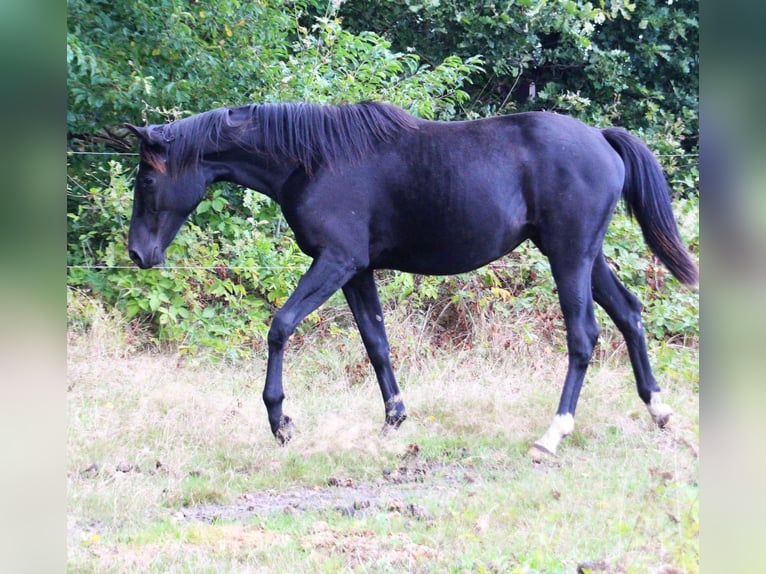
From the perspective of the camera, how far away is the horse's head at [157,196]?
4660mm

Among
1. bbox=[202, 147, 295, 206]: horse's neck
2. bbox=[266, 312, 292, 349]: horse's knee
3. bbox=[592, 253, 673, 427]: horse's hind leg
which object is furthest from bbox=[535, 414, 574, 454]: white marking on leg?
bbox=[202, 147, 295, 206]: horse's neck

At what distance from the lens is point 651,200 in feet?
16.4

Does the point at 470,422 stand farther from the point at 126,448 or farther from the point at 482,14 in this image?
the point at 482,14

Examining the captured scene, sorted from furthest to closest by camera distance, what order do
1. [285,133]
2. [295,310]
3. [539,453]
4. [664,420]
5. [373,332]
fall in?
[373,332] < [664,420] < [285,133] < [295,310] < [539,453]

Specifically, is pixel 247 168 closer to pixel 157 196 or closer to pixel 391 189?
pixel 157 196

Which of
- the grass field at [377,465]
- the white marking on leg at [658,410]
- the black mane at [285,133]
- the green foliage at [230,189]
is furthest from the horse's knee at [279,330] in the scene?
the white marking on leg at [658,410]

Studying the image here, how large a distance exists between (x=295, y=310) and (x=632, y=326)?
230cm

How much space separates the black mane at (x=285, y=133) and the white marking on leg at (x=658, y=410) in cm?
249

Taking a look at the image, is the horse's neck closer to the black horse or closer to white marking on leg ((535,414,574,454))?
the black horse

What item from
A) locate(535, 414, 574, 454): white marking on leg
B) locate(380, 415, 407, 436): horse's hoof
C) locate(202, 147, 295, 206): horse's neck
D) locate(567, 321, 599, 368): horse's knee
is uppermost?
locate(202, 147, 295, 206): horse's neck

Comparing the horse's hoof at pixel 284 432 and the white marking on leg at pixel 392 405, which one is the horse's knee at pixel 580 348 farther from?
the horse's hoof at pixel 284 432

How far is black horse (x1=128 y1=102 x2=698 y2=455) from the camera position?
15.3 feet

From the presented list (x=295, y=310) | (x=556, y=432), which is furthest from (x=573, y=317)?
(x=295, y=310)

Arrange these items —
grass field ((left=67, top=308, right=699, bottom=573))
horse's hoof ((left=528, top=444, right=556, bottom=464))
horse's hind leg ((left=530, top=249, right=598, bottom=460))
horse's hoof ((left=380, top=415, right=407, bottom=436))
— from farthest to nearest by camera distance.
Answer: horse's hoof ((left=380, top=415, right=407, bottom=436)) < horse's hind leg ((left=530, top=249, right=598, bottom=460)) < horse's hoof ((left=528, top=444, right=556, bottom=464)) < grass field ((left=67, top=308, right=699, bottom=573))
